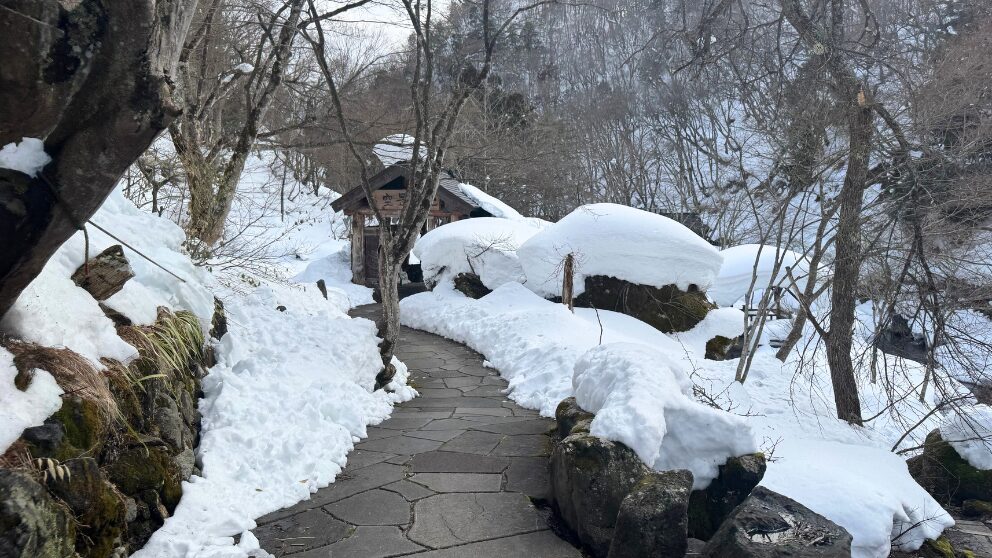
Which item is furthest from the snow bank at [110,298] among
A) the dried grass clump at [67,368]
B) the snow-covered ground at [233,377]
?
the dried grass clump at [67,368]

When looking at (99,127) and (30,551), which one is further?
(99,127)

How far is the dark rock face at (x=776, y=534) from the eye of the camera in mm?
3334

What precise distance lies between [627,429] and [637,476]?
0.30 metres

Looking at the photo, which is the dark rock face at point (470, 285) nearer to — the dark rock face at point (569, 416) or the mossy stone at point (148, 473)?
the dark rock face at point (569, 416)

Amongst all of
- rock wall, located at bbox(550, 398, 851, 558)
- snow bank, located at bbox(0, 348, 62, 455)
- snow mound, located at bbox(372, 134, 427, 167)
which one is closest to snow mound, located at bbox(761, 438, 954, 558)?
rock wall, located at bbox(550, 398, 851, 558)

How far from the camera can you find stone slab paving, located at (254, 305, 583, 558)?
12.3ft

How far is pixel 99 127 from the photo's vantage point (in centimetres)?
256

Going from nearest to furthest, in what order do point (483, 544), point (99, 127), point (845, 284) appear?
point (99, 127) < point (483, 544) < point (845, 284)

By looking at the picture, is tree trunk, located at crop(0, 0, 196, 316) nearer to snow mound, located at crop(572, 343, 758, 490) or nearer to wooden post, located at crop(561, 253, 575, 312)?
snow mound, located at crop(572, 343, 758, 490)

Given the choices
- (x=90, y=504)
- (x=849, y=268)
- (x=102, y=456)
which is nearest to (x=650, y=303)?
(x=849, y=268)

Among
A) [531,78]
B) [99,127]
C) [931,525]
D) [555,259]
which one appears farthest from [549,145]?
[99,127]

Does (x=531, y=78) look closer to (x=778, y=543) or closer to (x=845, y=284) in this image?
(x=845, y=284)

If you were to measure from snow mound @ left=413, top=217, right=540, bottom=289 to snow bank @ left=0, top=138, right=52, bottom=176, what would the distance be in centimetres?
1199

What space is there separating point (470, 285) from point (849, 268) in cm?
926
